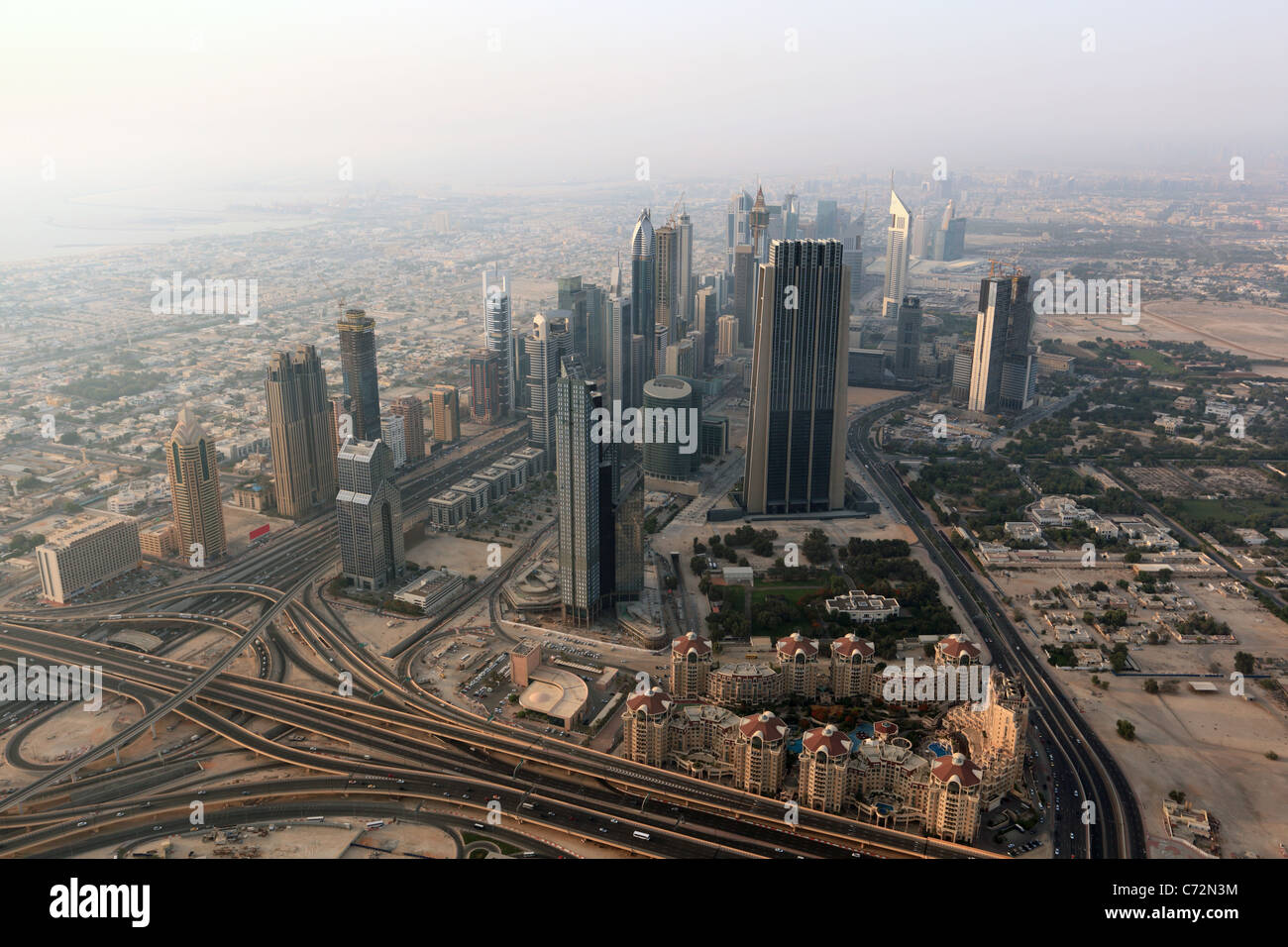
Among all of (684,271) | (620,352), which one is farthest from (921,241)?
(620,352)

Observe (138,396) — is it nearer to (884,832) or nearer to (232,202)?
(232,202)

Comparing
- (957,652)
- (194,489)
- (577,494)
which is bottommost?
(957,652)

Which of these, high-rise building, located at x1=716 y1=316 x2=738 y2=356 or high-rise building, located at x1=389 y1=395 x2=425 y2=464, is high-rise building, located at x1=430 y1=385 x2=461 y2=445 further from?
high-rise building, located at x1=716 y1=316 x2=738 y2=356

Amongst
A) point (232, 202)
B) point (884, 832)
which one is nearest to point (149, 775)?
point (884, 832)

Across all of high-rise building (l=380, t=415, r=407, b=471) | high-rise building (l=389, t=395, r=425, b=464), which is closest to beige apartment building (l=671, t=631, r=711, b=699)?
high-rise building (l=380, t=415, r=407, b=471)

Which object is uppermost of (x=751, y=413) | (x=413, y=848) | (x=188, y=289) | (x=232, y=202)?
(x=232, y=202)

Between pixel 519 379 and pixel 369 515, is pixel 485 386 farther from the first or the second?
pixel 369 515
